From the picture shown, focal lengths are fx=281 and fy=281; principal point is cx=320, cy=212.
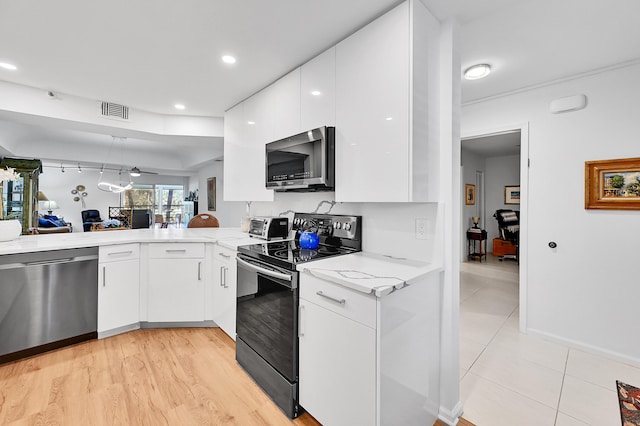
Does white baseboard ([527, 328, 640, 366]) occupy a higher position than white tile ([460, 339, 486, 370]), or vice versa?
white baseboard ([527, 328, 640, 366])

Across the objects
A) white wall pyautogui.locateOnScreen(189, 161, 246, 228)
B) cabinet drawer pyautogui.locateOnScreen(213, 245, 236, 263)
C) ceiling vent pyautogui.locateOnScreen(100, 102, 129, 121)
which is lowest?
cabinet drawer pyautogui.locateOnScreen(213, 245, 236, 263)

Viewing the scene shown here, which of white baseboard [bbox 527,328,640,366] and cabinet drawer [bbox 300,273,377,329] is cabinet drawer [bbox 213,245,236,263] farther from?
white baseboard [bbox 527,328,640,366]

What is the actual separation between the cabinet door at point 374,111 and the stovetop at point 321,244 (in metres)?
0.33

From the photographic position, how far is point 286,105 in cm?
Answer: 238

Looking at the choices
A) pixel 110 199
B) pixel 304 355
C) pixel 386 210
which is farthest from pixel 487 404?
pixel 110 199

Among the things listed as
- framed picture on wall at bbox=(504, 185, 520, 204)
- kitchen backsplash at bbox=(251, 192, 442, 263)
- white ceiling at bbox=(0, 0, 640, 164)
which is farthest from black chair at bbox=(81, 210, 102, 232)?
framed picture on wall at bbox=(504, 185, 520, 204)

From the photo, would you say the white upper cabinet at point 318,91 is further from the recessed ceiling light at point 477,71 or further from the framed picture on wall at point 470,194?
the framed picture on wall at point 470,194

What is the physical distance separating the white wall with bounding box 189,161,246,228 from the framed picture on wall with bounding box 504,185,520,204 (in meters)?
6.14

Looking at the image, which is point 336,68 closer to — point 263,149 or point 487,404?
point 263,149

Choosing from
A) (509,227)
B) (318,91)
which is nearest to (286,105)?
(318,91)

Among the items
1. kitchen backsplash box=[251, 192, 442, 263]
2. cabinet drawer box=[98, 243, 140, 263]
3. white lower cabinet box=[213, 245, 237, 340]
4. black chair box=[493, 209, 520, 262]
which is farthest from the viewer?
black chair box=[493, 209, 520, 262]

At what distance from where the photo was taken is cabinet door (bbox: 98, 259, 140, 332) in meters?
2.53

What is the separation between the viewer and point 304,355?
1.57m

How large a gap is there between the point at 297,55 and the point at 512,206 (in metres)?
6.81
